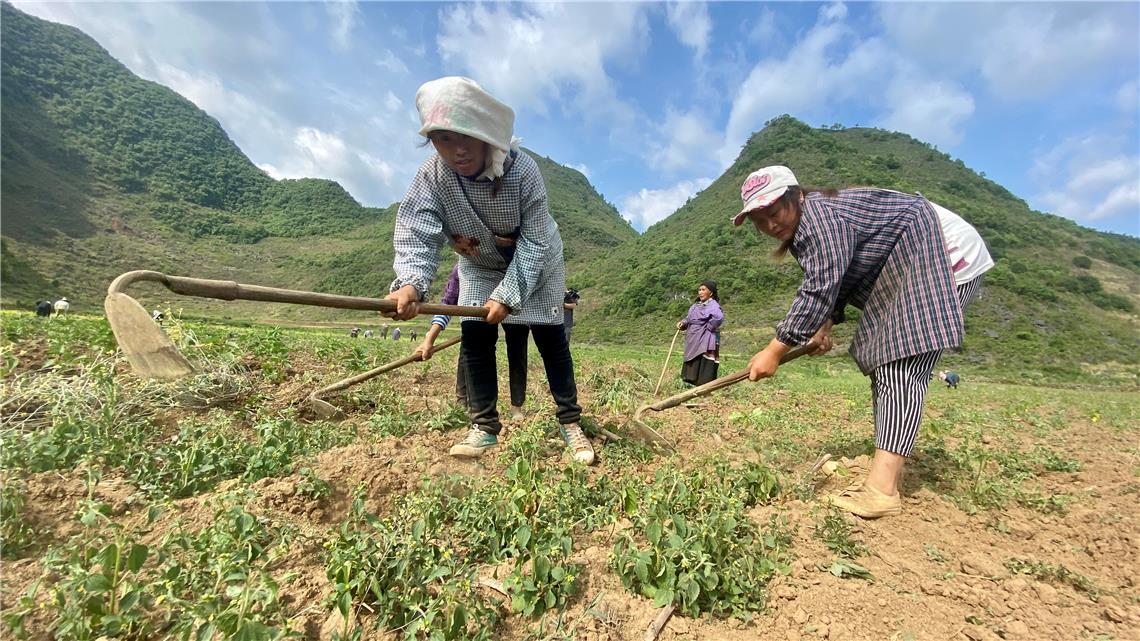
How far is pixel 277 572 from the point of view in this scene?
5.11 feet

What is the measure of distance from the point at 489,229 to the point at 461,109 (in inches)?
27.6

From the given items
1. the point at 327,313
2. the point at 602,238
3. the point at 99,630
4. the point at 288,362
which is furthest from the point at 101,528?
the point at 602,238

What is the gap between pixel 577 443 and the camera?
281 cm

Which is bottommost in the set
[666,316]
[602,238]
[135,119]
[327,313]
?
[327,313]

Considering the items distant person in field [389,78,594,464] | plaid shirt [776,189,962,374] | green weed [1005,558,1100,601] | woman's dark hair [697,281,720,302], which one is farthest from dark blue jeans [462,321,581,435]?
woman's dark hair [697,281,720,302]

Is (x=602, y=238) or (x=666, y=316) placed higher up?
(x=602, y=238)

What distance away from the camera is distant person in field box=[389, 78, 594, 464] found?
2344 millimetres

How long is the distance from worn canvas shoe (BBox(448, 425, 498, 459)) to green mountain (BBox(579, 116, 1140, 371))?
1737cm

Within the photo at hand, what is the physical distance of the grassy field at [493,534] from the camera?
4.51 ft

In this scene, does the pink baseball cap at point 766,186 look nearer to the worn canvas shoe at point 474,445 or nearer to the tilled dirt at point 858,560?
the tilled dirt at point 858,560

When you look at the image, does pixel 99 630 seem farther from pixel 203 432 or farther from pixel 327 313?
pixel 327 313

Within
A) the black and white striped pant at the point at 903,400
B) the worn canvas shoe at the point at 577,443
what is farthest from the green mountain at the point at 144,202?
the black and white striped pant at the point at 903,400

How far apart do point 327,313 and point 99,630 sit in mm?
68525

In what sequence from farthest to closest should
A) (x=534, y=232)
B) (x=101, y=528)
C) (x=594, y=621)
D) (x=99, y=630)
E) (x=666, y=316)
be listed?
(x=666, y=316), (x=534, y=232), (x=101, y=528), (x=594, y=621), (x=99, y=630)
